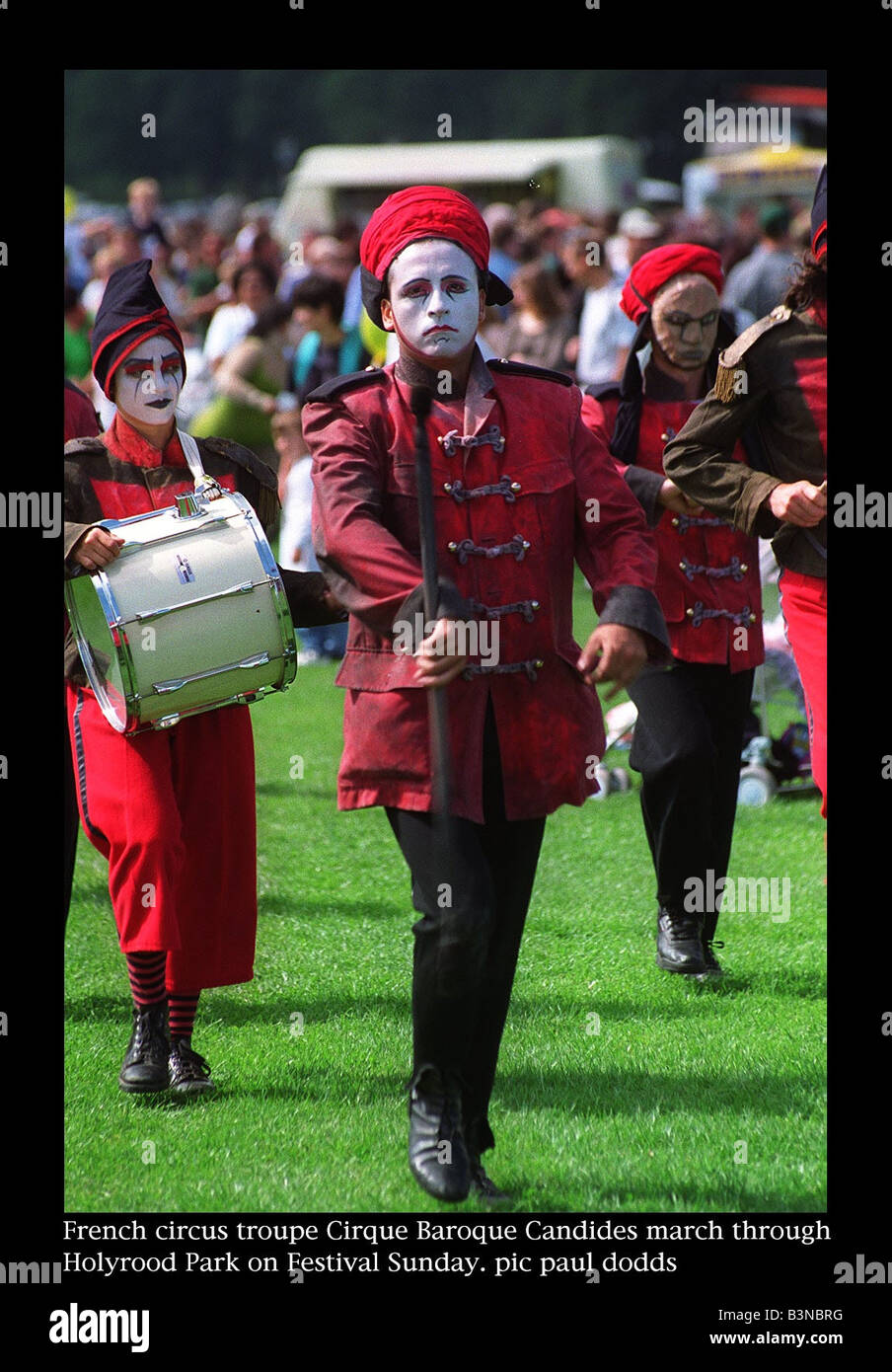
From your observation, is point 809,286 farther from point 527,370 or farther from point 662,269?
point 662,269

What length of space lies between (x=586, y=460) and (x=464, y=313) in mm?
458

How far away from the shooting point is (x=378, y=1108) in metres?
5.51

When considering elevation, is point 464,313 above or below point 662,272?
below

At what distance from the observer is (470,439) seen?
4582mm

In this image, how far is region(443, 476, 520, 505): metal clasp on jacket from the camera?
4555 millimetres

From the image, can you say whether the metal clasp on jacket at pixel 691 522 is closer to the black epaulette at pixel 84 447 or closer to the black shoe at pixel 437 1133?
the black epaulette at pixel 84 447

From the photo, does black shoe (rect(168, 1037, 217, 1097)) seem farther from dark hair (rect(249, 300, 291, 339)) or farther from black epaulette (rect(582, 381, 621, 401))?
dark hair (rect(249, 300, 291, 339))

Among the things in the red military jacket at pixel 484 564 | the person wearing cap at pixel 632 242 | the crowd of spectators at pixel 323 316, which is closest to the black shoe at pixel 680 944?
the red military jacket at pixel 484 564

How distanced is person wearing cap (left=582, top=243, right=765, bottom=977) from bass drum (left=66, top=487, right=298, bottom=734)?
163 centimetres

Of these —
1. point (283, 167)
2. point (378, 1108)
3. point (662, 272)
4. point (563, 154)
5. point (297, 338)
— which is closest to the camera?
point (378, 1108)

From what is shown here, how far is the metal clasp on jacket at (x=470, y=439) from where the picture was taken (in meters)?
4.56

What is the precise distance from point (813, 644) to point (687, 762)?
4.92 ft
